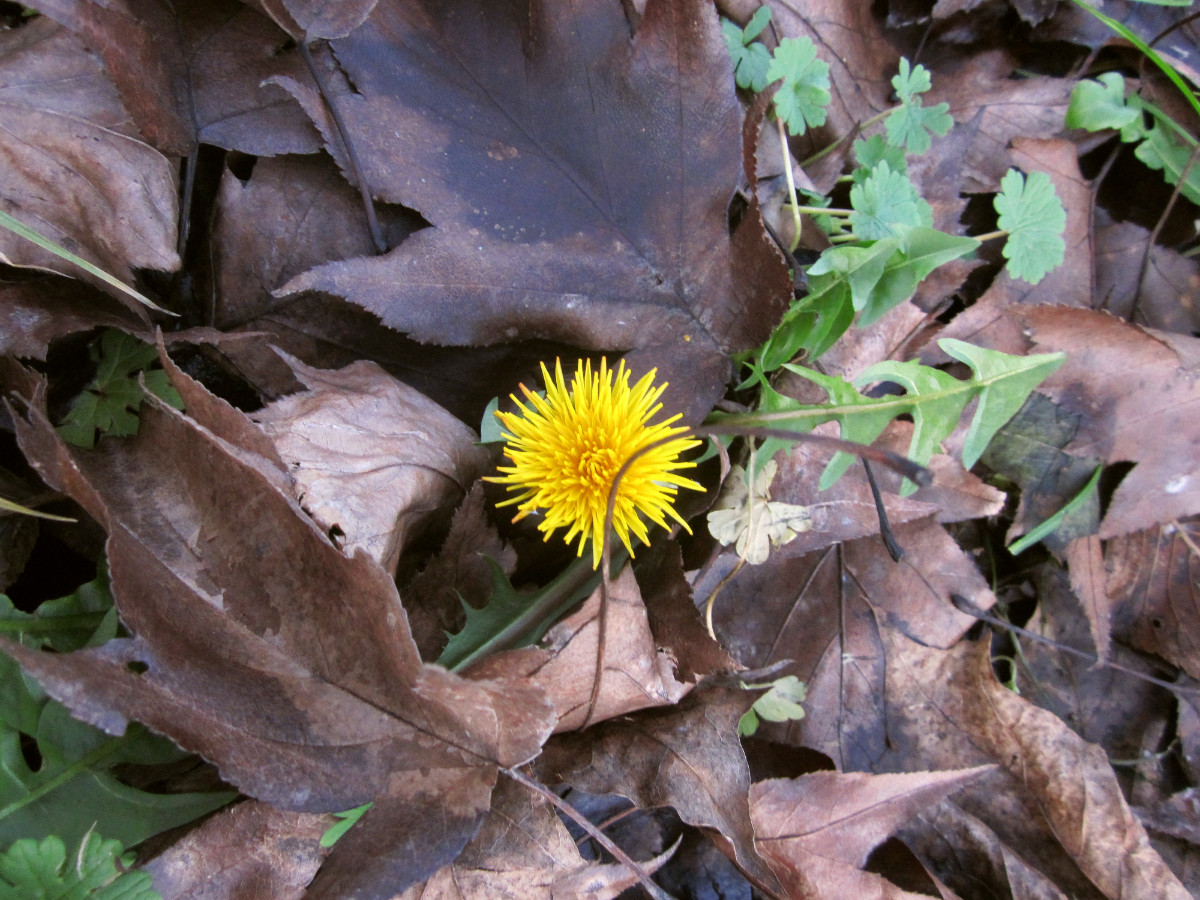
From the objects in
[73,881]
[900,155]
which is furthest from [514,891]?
[900,155]

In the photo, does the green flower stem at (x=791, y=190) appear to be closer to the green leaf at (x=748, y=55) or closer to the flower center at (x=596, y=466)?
the green leaf at (x=748, y=55)

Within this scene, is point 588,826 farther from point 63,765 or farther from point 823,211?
point 823,211

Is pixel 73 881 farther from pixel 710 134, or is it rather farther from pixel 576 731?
pixel 710 134

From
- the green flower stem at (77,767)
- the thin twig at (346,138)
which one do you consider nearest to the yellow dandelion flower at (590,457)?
the thin twig at (346,138)

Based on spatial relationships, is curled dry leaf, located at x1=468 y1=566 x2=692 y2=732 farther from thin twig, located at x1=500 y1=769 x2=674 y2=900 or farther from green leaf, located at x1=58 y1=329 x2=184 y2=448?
green leaf, located at x1=58 y1=329 x2=184 y2=448

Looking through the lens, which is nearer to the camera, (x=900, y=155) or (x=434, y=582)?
(x=434, y=582)

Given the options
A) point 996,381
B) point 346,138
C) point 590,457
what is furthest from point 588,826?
point 346,138

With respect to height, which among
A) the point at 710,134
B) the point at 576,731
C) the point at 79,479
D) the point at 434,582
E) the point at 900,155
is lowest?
the point at 576,731

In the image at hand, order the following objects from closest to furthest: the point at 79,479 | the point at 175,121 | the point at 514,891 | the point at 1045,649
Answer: the point at 79,479, the point at 514,891, the point at 175,121, the point at 1045,649

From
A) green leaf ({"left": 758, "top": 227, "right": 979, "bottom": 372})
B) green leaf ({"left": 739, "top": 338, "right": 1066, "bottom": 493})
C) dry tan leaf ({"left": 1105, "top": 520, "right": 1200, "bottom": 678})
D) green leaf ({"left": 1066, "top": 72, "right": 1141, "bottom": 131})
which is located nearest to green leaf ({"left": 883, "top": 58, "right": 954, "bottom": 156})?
green leaf ({"left": 1066, "top": 72, "right": 1141, "bottom": 131})
